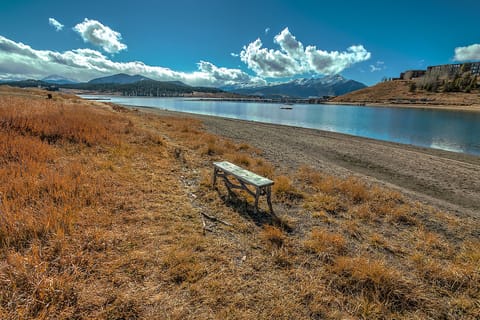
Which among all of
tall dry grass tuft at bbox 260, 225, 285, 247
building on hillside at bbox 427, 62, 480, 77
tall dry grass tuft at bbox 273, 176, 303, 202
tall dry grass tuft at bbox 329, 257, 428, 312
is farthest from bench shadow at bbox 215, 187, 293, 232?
building on hillside at bbox 427, 62, 480, 77

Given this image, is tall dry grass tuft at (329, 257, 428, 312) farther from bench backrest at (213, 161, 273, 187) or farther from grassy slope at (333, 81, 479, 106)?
grassy slope at (333, 81, 479, 106)

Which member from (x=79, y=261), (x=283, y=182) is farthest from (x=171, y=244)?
(x=283, y=182)

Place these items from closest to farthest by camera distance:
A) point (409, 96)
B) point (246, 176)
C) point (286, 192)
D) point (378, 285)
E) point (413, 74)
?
point (378, 285) → point (246, 176) → point (286, 192) → point (409, 96) → point (413, 74)

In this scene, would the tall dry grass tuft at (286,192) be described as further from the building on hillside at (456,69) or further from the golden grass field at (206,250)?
the building on hillside at (456,69)

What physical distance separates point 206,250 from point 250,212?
166cm

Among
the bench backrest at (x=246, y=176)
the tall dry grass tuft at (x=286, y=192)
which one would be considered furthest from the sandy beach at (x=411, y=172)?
the bench backrest at (x=246, y=176)

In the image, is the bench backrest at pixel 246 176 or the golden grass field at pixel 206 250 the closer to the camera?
the golden grass field at pixel 206 250

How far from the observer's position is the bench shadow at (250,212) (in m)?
4.30

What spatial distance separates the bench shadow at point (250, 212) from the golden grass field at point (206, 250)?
1.8 inches

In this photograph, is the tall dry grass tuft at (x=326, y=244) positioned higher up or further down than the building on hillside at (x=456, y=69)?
further down

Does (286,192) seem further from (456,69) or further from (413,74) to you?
(413,74)

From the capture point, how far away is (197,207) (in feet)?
15.3

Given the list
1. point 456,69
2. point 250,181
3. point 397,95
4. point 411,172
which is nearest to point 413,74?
point 456,69

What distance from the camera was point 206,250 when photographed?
10.7 feet
